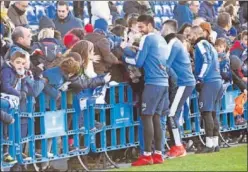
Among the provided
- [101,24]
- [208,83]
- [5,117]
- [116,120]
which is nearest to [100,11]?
[101,24]

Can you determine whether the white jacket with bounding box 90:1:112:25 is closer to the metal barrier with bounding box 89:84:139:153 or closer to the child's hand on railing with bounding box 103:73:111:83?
the metal barrier with bounding box 89:84:139:153

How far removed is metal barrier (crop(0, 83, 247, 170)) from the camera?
13750 mm

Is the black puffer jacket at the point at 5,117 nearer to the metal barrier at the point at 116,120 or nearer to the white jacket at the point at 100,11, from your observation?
the metal barrier at the point at 116,120

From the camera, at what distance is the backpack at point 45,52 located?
14180 millimetres

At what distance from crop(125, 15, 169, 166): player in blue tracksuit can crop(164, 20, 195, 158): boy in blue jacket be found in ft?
1.94

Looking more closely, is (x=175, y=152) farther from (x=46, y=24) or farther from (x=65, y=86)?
(x=46, y=24)

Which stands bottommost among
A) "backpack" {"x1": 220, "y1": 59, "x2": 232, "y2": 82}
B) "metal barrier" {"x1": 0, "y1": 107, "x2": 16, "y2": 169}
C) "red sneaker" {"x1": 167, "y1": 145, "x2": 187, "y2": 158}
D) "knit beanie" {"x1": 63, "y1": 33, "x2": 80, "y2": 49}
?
"red sneaker" {"x1": 167, "y1": 145, "x2": 187, "y2": 158}

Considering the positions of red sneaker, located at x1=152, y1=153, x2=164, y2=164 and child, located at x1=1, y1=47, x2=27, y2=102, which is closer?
child, located at x1=1, y1=47, x2=27, y2=102

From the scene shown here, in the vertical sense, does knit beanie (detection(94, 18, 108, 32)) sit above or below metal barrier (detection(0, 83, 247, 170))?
above

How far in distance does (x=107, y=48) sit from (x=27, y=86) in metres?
1.69

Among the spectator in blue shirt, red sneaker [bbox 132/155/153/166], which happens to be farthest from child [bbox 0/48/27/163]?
the spectator in blue shirt

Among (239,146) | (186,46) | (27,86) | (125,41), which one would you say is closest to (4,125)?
(27,86)

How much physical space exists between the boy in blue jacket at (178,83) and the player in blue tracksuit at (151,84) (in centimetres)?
59

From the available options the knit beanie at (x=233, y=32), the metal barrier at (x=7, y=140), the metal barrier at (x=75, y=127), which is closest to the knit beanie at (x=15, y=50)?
the metal barrier at (x=75, y=127)
